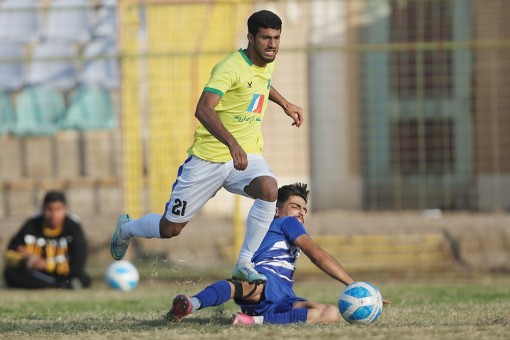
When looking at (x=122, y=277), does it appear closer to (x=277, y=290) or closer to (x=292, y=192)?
(x=292, y=192)

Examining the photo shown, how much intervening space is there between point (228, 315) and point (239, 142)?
4.60 feet

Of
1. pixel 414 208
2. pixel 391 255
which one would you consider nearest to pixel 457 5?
pixel 414 208

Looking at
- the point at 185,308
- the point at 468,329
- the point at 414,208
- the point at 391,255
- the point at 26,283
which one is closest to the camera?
the point at 468,329

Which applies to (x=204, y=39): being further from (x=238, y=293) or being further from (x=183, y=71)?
(x=238, y=293)

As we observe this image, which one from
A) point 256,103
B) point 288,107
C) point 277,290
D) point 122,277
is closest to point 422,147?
point 122,277

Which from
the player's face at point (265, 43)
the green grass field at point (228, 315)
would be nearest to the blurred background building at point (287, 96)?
the green grass field at point (228, 315)

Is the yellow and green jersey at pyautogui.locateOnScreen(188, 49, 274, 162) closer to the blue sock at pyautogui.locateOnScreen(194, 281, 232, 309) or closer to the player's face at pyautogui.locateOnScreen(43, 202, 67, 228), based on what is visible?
the blue sock at pyautogui.locateOnScreen(194, 281, 232, 309)

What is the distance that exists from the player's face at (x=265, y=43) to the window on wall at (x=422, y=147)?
8.48 meters

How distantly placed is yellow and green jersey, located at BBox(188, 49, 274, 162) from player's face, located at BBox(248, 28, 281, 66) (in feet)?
0.36

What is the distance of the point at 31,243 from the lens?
14.4m

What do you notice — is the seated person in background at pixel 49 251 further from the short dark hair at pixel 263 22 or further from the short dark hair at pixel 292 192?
the short dark hair at pixel 263 22

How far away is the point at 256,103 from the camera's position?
812 cm

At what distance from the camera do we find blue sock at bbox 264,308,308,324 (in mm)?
7855

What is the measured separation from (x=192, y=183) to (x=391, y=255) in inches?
296
